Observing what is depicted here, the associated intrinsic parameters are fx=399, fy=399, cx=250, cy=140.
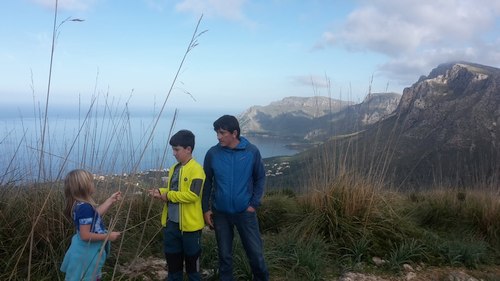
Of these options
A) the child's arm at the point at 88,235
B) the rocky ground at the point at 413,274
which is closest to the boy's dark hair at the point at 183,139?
the child's arm at the point at 88,235

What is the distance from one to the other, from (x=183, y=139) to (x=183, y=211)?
592 mm

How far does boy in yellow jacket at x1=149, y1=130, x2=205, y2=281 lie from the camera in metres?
3.23

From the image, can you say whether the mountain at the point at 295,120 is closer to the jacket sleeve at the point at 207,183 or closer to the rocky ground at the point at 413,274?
the jacket sleeve at the point at 207,183

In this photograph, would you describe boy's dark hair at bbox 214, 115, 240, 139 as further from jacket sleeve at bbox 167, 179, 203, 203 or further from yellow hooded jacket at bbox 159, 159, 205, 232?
jacket sleeve at bbox 167, 179, 203, 203

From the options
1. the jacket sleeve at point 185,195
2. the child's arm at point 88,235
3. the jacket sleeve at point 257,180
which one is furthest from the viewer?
the jacket sleeve at point 257,180

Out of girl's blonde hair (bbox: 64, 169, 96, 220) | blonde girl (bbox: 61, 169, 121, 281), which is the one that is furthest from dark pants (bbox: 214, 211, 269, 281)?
girl's blonde hair (bbox: 64, 169, 96, 220)

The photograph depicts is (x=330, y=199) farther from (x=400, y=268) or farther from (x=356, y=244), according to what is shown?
(x=400, y=268)

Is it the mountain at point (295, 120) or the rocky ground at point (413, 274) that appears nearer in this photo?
the rocky ground at point (413, 274)

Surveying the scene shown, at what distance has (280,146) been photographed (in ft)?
21.6

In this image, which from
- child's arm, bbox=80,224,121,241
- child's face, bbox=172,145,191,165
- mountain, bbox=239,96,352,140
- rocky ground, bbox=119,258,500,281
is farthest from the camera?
mountain, bbox=239,96,352,140

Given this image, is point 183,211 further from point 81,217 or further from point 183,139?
point 81,217

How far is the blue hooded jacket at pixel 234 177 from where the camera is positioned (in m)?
3.33

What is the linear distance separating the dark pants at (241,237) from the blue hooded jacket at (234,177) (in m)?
0.08

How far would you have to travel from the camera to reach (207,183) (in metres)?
3.48
